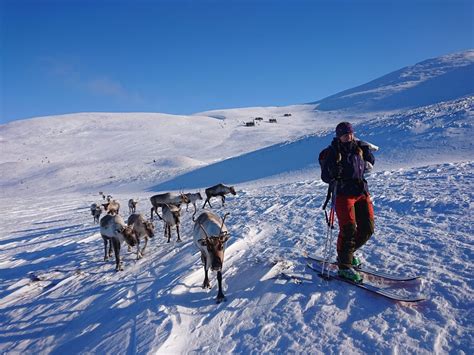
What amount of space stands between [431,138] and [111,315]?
23.4 m

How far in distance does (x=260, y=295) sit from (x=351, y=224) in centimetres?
195

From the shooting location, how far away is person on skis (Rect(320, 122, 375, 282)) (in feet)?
16.9

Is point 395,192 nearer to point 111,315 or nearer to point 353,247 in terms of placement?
point 353,247

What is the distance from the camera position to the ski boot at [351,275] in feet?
17.5

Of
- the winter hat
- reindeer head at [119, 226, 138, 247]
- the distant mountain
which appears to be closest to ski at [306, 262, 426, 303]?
the winter hat

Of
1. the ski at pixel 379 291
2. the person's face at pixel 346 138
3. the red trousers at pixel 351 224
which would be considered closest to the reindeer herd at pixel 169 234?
the ski at pixel 379 291

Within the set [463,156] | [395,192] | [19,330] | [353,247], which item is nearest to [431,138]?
[463,156]

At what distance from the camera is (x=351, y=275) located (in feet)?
17.7

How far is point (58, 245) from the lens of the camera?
12.7 metres

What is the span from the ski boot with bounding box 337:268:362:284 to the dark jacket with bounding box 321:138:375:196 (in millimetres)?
1277

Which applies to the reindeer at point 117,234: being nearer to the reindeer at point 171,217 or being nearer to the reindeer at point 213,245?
the reindeer at point 171,217

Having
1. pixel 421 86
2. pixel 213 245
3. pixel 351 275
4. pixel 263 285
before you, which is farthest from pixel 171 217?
pixel 421 86

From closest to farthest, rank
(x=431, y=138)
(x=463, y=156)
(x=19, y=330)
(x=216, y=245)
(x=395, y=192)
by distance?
(x=216, y=245)
(x=19, y=330)
(x=395, y=192)
(x=463, y=156)
(x=431, y=138)

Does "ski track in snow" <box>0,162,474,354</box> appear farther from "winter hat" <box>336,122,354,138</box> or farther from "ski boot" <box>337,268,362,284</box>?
"winter hat" <box>336,122,354,138</box>
